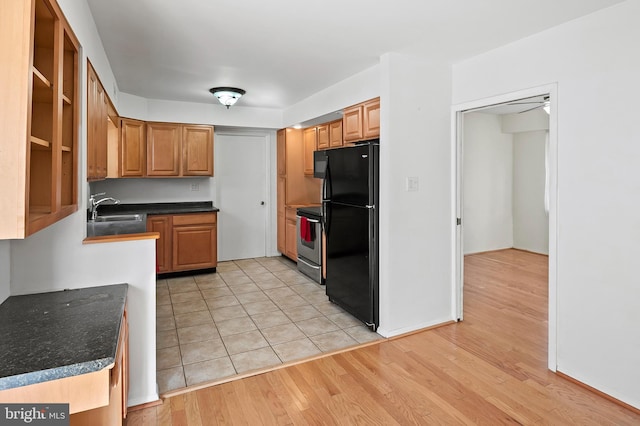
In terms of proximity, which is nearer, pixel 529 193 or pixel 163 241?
pixel 163 241

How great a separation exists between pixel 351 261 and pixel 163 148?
10.2ft

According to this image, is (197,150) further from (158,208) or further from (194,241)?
(194,241)

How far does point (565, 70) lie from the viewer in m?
2.48

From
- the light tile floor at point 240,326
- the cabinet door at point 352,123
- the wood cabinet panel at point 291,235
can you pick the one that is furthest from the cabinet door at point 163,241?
the cabinet door at point 352,123

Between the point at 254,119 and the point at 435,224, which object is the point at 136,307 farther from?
the point at 254,119

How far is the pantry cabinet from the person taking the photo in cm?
118

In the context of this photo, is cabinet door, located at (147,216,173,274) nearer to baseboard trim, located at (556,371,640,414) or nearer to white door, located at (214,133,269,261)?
white door, located at (214,133,269,261)

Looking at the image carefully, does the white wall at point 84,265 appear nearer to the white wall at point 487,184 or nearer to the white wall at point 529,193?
the white wall at point 487,184

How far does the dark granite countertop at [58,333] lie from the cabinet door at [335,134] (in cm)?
311

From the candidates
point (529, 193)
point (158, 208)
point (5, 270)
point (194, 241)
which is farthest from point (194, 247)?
point (529, 193)

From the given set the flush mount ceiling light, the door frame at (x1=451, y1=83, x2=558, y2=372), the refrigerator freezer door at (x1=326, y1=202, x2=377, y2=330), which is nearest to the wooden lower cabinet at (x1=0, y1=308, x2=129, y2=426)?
the refrigerator freezer door at (x1=326, y1=202, x2=377, y2=330)

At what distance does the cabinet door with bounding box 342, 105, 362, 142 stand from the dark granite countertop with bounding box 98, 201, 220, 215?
222 cm

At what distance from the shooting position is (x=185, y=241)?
16.3ft

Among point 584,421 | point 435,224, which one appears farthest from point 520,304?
point 584,421
